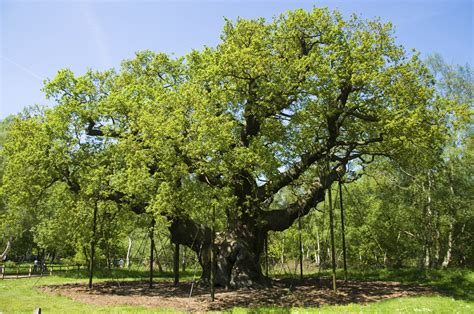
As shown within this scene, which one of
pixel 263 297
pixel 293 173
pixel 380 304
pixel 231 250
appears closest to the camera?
pixel 380 304

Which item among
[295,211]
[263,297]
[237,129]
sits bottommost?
[263,297]

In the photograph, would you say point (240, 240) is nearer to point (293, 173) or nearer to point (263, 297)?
point (263, 297)

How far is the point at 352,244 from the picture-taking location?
4019 cm

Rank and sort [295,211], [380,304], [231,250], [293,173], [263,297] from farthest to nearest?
[295,211]
[293,173]
[231,250]
[263,297]
[380,304]

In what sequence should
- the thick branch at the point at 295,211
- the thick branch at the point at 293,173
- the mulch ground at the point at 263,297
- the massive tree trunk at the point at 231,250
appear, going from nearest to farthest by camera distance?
the mulch ground at the point at 263,297 < the massive tree trunk at the point at 231,250 < the thick branch at the point at 293,173 < the thick branch at the point at 295,211

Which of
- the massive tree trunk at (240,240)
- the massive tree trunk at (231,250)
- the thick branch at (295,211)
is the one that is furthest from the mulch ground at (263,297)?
the thick branch at (295,211)

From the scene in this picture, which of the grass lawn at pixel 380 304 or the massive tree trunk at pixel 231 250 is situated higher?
the massive tree trunk at pixel 231 250

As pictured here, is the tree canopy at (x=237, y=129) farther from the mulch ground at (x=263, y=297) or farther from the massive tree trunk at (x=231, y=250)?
the mulch ground at (x=263, y=297)

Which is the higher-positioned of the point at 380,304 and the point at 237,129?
the point at 237,129

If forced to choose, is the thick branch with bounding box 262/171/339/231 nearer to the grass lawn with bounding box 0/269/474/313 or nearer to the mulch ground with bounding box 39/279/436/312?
the mulch ground with bounding box 39/279/436/312

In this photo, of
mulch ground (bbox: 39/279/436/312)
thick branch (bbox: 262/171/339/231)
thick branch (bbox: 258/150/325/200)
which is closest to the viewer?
mulch ground (bbox: 39/279/436/312)

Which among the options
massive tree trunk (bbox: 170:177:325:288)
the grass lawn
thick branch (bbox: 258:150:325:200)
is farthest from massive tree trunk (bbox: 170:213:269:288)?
the grass lawn

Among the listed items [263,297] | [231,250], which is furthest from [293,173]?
[263,297]

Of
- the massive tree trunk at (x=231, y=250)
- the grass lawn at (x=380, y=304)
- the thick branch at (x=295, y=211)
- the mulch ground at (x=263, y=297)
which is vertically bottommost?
the mulch ground at (x=263, y=297)
